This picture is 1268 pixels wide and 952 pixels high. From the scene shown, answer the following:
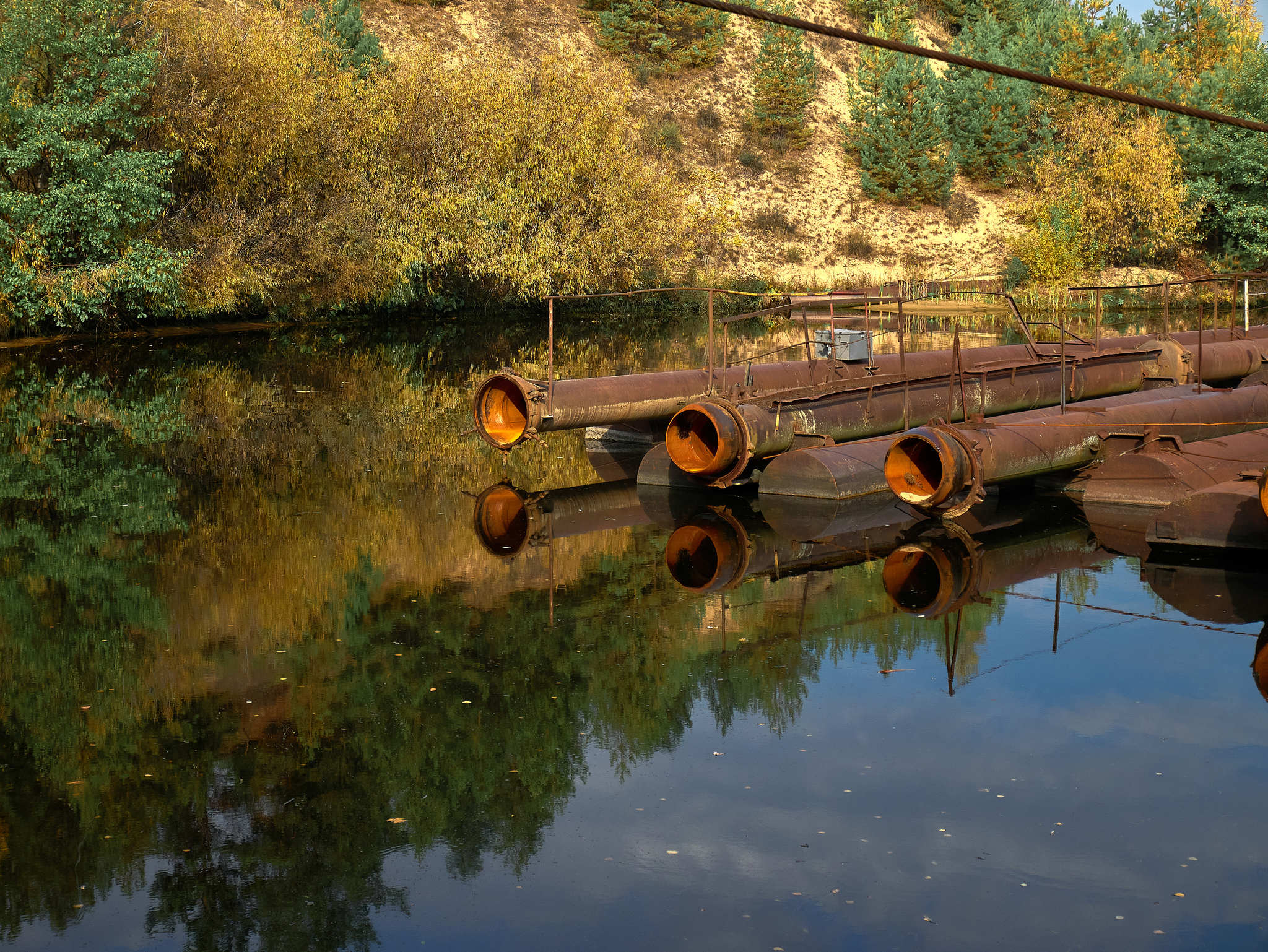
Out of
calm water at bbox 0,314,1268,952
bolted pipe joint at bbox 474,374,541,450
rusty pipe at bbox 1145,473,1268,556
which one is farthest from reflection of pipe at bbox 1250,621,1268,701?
bolted pipe joint at bbox 474,374,541,450

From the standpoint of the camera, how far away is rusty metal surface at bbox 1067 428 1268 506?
15.2m

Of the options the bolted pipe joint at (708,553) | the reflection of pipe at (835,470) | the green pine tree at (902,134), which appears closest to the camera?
the bolted pipe joint at (708,553)

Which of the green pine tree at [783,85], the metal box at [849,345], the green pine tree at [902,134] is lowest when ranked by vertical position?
the metal box at [849,345]

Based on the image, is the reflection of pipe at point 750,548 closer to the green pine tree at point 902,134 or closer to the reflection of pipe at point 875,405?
the reflection of pipe at point 875,405

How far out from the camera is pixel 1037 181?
65.0 metres

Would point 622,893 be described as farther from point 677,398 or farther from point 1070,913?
point 677,398

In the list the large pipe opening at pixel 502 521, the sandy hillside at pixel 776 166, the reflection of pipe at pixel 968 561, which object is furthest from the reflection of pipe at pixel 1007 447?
the sandy hillside at pixel 776 166

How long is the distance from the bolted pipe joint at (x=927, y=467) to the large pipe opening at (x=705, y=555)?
78.9 inches

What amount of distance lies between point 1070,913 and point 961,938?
0.66m

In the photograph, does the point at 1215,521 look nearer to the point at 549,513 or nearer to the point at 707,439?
the point at 707,439

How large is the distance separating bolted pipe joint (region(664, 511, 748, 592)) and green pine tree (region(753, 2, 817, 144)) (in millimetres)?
63540

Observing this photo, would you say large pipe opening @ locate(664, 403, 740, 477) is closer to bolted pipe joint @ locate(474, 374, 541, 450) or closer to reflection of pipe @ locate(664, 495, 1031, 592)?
reflection of pipe @ locate(664, 495, 1031, 592)

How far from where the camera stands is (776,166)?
74.9 meters

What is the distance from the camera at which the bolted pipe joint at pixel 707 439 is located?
16.4 meters
